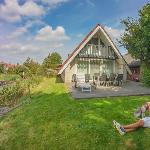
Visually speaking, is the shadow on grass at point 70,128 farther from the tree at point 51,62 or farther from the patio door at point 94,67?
the tree at point 51,62

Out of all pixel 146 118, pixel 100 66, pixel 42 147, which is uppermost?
pixel 100 66

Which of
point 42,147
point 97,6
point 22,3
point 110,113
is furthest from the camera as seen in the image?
point 97,6

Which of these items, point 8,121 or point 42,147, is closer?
point 42,147

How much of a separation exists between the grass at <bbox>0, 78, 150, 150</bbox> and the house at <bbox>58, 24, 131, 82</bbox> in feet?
44.9

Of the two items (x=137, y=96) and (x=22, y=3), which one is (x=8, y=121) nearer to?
(x=137, y=96)

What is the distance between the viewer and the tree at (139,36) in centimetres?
2422

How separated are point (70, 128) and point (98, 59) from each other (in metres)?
19.3

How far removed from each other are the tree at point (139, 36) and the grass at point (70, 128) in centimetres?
1306

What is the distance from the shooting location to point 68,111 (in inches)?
461

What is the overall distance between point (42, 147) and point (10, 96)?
344 inches

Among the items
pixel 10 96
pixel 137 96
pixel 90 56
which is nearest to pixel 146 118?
pixel 137 96

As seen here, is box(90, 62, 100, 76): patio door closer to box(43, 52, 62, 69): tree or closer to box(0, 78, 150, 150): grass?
box(0, 78, 150, 150): grass

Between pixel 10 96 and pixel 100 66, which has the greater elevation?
pixel 100 66

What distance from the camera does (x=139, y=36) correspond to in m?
26.5
